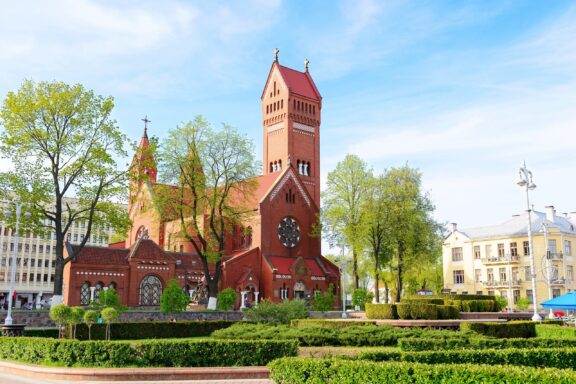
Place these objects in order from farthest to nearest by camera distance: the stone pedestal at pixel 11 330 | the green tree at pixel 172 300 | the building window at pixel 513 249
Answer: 1. the building window at pixel 513 249
2. the green tree at pixel 172 300
3. the stone pedestal at pixel 11 330

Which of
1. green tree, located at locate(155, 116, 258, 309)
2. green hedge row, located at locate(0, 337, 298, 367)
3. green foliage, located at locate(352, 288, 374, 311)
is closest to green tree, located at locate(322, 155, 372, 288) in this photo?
green foliage, located at locate(352, 288, 374, 311)

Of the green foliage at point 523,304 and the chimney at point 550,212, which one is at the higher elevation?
the chimney at point 550,212

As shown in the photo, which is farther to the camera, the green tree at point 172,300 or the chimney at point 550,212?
the chimney at point 550,212

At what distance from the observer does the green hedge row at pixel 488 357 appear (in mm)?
13766

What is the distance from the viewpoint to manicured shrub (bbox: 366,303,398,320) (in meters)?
28.8

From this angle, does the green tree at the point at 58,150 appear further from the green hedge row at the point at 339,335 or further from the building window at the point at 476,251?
the building window at the point at 476,251

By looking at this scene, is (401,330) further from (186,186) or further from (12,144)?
(186,186)

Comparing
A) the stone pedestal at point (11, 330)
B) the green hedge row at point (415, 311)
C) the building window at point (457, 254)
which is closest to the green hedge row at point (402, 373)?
the stone pedestal at point (11, 330)

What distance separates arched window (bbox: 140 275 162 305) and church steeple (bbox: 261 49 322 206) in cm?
2052

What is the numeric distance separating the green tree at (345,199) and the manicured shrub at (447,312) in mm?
26160

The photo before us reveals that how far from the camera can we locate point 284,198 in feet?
196

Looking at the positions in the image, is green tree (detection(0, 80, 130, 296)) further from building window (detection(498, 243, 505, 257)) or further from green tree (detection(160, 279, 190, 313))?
building window (detection(498, 243, 505, 257))

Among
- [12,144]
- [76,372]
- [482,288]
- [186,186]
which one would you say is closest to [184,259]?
[186,186]

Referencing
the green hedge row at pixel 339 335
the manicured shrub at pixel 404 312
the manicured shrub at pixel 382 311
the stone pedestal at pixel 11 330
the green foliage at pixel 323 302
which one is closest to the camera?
the green hedge row at pixel 339 335
